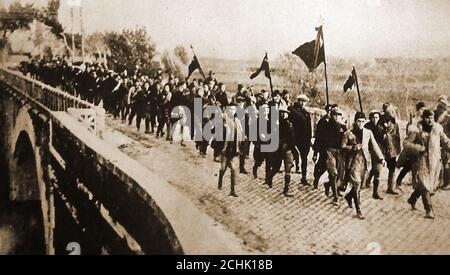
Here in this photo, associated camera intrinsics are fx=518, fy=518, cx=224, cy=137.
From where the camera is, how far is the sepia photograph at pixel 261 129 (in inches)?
171

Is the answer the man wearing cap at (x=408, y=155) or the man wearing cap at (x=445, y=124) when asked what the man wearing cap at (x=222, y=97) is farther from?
the man wearing cap at (x=445, y=124)

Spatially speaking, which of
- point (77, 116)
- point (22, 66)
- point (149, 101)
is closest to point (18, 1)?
point (22, 66)

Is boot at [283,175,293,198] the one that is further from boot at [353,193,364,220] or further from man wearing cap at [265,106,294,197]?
boot at [353,193,364,220]

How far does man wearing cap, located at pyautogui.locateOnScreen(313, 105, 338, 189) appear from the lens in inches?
180

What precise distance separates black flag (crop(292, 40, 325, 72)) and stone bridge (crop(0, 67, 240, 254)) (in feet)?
5.38

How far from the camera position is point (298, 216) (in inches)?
174

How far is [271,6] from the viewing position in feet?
15.4

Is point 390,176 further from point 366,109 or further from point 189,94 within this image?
point 189,94

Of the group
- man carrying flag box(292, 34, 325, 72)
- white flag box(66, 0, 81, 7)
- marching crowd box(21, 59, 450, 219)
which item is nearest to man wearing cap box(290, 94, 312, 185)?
marching crowd box(21, 59, 450, 219)

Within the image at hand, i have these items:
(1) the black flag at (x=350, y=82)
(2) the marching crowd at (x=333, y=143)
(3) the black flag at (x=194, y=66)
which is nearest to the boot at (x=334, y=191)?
(2) the marching crowd at (x=333, y=143)

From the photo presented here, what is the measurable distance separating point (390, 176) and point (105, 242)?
257 centimetres

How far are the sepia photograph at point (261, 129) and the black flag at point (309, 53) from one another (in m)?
0.01

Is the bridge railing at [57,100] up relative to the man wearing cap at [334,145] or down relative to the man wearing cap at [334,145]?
up

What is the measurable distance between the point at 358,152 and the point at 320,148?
33cm
